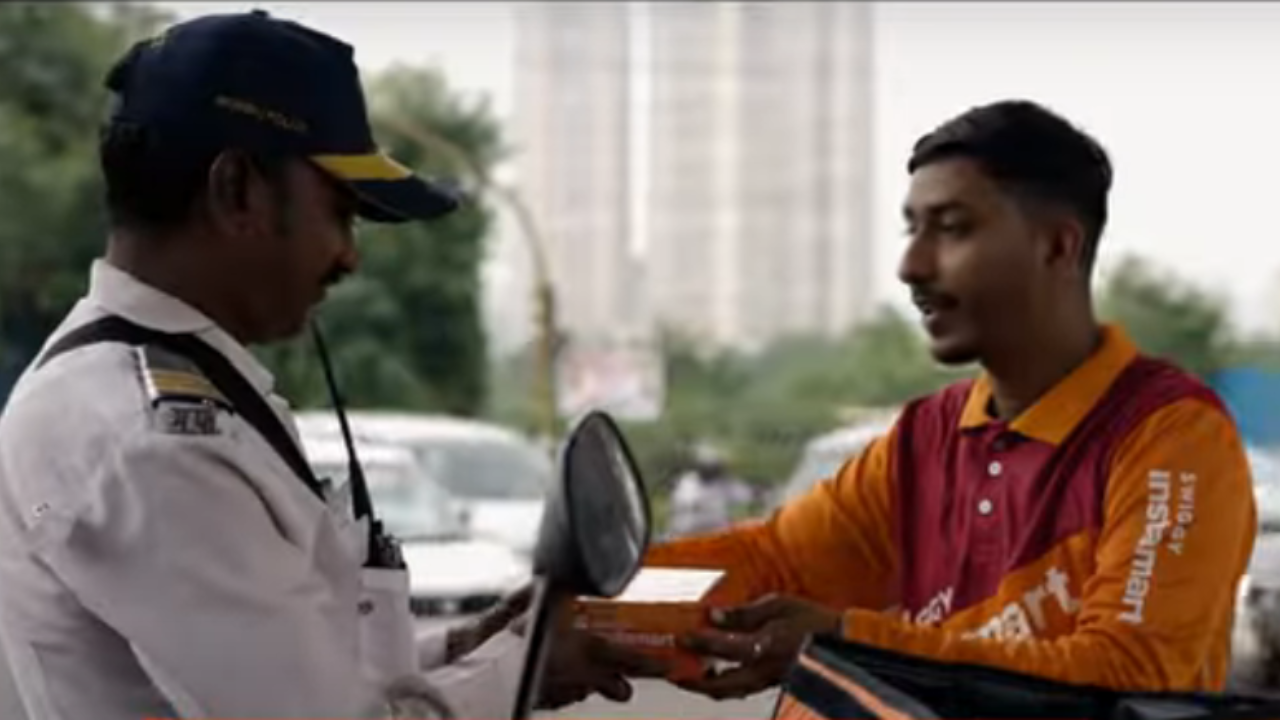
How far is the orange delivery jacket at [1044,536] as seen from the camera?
1.72 metres

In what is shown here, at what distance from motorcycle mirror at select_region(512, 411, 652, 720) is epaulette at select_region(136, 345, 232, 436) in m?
0.28

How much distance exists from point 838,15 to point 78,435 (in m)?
13.3

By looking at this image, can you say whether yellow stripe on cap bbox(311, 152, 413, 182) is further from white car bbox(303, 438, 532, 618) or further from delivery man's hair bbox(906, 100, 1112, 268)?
white car bbox(303, 438, 532, 618)

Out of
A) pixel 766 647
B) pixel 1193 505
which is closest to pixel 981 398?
pixel 1193 505

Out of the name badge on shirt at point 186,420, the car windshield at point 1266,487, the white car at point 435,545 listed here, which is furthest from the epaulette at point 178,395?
the white car at point 435,545

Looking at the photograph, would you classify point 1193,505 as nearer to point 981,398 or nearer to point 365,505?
point 981,398

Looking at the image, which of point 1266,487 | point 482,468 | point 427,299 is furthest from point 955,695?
point 427,299

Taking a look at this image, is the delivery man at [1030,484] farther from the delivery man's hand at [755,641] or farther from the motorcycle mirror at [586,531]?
the motorcycle mirror at [586,531]

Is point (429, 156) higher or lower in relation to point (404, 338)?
higher

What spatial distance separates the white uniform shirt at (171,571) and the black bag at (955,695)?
0.69 ft

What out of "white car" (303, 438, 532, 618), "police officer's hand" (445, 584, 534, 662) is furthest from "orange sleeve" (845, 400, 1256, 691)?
"white car" (303, 438, 532, 618)

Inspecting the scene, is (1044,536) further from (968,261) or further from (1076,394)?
(968,261)

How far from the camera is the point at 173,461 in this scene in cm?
144

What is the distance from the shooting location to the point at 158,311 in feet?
5.07
